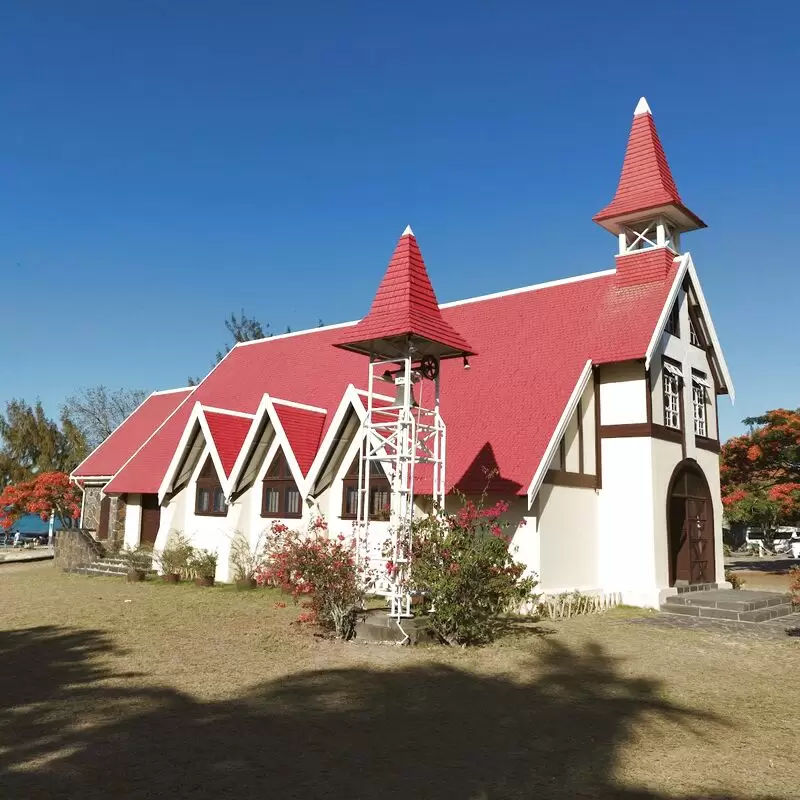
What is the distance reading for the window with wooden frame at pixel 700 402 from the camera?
21312mm

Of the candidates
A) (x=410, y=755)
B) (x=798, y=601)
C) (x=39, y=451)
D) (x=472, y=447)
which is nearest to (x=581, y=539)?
(x=472, y=447)

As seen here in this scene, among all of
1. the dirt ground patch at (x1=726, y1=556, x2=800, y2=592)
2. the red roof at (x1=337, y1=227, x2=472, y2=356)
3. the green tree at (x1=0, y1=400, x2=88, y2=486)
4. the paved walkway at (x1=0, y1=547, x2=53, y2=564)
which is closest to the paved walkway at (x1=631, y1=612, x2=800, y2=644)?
the dirt ground patch at (x1=726, y1=556, x2=800, y2=592)

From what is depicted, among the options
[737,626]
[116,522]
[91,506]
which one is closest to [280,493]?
[116,522]

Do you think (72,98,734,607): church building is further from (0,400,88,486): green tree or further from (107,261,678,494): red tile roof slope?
(0,400,88,486): green tree

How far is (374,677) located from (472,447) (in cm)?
896

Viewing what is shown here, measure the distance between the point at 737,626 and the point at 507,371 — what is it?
8.53 metres

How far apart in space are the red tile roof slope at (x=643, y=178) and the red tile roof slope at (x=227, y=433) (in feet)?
40.7

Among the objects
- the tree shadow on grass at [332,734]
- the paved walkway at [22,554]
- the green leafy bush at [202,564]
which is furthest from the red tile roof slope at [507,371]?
the paved walkway at [22,554]

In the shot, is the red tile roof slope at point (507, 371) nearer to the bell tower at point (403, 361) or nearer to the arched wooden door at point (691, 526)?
the bell tower at point (403, 361)

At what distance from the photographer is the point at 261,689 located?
9125 millimetres

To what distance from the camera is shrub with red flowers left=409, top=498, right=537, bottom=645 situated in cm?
1177

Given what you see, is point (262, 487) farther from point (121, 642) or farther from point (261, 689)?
point (261, 689)

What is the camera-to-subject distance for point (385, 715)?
8180 mm

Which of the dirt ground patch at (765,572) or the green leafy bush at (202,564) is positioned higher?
the green leafy bush at (202,564)
